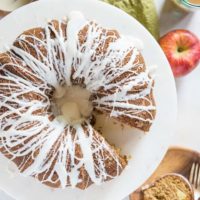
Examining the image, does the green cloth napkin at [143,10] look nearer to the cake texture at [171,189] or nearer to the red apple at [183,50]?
the red apple at [183,50]

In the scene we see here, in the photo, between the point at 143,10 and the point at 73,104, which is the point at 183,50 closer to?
the point at 143,10

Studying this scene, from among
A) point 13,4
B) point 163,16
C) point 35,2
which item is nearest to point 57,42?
point 35,2

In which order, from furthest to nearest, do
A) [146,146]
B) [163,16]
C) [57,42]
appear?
[163,16] → [146,146] → [57,42]

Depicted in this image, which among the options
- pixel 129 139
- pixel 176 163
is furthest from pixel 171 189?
pixel 129 139

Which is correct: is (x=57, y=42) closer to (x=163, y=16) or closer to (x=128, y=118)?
(x=128, y=118)

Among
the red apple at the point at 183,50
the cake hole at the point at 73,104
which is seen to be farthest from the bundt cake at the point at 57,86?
the red apple at the point at 183,50

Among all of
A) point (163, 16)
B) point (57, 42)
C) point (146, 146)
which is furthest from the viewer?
point (163, 16)

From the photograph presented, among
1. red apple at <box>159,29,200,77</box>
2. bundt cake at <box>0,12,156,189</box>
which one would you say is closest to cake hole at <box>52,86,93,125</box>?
bundt cake at <box>0,12,156,189</box>
